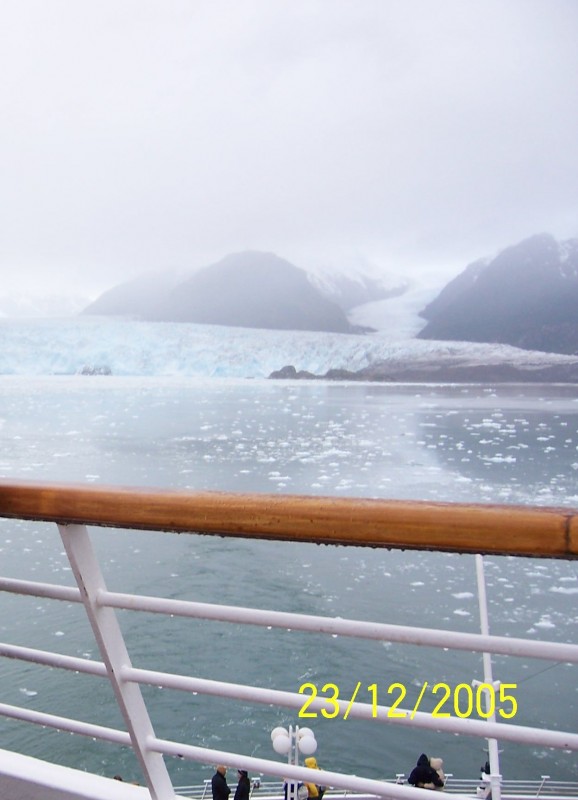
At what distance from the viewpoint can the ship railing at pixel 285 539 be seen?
40 cm

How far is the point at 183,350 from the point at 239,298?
18.5m

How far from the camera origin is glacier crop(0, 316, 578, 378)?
23.2 m

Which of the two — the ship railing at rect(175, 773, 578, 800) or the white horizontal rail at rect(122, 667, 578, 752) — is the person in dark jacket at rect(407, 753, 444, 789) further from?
the white horizontal rail at rect(122, 667, 578, 752)

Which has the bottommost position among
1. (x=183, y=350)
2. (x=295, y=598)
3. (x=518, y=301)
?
(x=295, y=598)

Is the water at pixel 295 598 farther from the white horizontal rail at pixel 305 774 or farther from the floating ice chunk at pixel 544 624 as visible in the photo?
the white horizontal rail at pixel 305 774

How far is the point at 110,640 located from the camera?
0.55 meters

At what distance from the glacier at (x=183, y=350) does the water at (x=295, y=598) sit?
7210mm

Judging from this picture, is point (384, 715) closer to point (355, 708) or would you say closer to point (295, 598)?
point (355, 708)

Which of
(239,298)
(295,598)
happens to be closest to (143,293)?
(239,298)

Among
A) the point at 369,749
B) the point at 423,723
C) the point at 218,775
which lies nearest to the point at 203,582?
the point at 369,749

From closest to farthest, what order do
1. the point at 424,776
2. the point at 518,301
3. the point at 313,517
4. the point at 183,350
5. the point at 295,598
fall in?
the point at 313,517, the point at 424,776, the point at 295,598, the point at 183,350, the point at 518,301

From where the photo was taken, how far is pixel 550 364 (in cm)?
3184

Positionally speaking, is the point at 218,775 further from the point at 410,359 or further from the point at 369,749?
the point at 410,359

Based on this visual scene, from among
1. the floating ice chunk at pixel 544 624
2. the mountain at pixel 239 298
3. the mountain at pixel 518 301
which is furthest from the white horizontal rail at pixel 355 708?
the mountain at pixel 239 298
